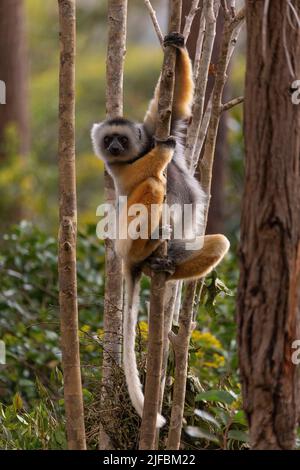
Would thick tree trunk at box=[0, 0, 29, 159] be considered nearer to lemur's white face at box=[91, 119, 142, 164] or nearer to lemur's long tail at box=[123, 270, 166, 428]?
lemur's white face at box=[91, 119, 142, 164]

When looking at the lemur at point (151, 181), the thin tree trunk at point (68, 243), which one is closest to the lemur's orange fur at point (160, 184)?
the lemur at point (151, 181)

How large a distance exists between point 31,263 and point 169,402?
3834mm

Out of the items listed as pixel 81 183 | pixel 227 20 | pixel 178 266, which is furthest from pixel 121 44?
pixel 81 183

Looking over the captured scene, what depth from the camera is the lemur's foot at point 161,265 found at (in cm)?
496

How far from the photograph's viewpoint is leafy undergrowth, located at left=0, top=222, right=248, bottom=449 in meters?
5.21

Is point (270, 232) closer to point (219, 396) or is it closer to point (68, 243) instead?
point (219, 396)

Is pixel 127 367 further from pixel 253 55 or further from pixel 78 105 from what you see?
pixel 78 105

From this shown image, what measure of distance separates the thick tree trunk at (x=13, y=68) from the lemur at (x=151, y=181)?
9405 millimetres

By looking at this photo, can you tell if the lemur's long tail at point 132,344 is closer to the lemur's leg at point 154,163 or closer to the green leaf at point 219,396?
the green leaf at point 219,396

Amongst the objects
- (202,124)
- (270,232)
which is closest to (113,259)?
(202,124)

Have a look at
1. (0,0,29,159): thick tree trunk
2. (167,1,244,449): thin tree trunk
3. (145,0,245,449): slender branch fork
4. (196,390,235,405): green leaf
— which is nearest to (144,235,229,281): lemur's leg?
(145,0,245,449): slender branch fork

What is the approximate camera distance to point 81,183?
25.3 m

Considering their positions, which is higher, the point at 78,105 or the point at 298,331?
the point at 78,105
